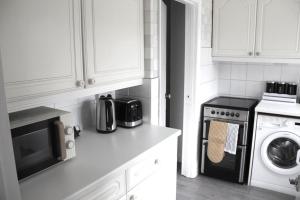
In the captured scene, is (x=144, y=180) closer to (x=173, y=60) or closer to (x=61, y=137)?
(x=61, y=137)

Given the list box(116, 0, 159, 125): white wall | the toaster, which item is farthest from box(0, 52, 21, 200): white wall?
box(116, 0, 159, 125): white wall

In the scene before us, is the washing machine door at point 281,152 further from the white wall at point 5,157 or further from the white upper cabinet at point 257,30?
the white wall at point 5,157

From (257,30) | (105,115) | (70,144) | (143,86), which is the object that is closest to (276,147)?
(257,30)

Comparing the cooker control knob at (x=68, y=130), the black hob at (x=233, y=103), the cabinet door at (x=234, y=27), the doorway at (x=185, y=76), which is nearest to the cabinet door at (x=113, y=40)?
the cooker control knob at (x=68, y=130)

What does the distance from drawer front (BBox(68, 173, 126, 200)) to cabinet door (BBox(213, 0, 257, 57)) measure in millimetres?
2086

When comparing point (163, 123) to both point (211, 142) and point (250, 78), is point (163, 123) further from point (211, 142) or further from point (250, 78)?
point (250, 78)

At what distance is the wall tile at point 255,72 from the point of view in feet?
10.4

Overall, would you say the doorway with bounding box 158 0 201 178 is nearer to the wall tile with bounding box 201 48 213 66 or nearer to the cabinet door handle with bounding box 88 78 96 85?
the wall tile with bounding box 201 48 213 66

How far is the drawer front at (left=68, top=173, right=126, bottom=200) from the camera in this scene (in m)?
1.27

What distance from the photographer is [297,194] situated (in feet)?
8.42

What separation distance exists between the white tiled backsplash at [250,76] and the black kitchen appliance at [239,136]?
0.25 m

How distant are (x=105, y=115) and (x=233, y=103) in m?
1.65

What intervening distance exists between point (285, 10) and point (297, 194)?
182 cm

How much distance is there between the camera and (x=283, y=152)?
2.71 metres
